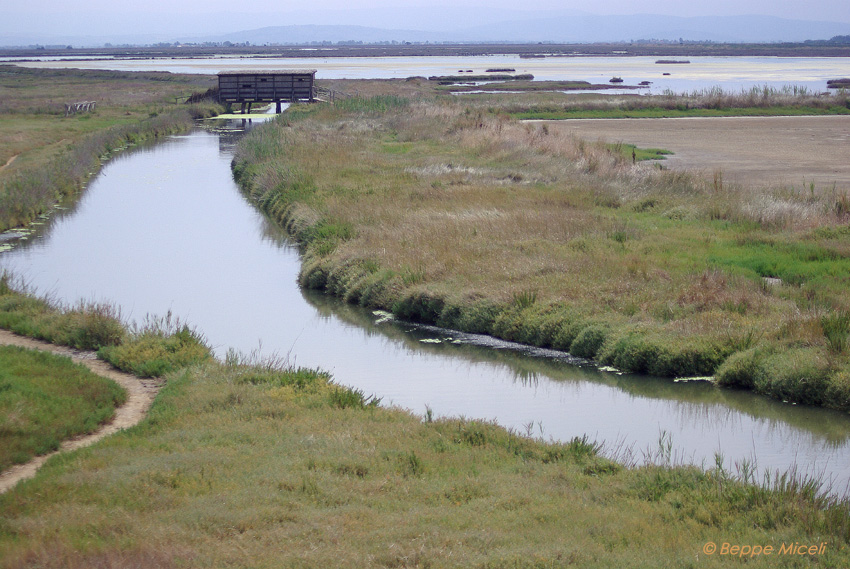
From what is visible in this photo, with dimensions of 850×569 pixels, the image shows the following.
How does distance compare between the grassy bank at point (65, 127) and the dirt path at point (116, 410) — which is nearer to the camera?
the dirt path at point (116, 410)

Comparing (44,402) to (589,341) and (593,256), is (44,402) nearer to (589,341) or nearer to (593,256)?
(589,341)

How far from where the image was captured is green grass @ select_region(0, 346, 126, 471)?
28.2 feet

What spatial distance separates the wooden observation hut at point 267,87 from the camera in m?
64.0

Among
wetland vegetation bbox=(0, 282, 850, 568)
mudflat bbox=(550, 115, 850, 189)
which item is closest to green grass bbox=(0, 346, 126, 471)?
wetland vegetation bbox=(0, 282, 850, 568)

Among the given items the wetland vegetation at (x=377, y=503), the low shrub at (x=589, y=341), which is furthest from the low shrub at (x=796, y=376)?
the wetland vegetation at (x=377, y=503)

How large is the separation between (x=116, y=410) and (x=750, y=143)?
40.3 meters

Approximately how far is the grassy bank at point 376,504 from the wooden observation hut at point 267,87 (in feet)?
189

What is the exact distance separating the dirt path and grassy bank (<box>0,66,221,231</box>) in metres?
14.6

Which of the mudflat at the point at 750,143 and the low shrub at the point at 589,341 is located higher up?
the mudflat at the point at 750,143

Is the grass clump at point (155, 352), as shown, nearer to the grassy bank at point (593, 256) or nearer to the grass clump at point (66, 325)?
the grass clump at point (66, 325)

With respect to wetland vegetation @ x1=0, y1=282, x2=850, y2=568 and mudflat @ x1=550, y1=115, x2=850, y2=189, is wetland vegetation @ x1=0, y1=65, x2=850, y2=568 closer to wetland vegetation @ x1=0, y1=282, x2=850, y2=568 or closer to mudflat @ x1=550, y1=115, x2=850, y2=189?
wetland vegetation @ x1=0, y1=282, x2=850, y2=568

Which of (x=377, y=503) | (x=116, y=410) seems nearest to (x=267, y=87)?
(x=116, y=410)

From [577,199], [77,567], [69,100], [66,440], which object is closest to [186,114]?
[69,100]

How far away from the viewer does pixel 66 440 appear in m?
9.05
